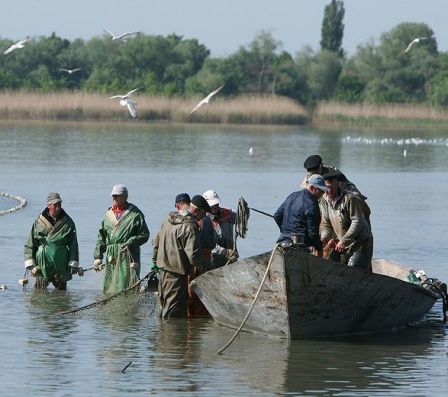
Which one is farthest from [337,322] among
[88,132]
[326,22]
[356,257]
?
[326,22]

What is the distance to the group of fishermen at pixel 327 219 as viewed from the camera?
13.8 meters

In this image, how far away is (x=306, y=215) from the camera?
45.3 feet

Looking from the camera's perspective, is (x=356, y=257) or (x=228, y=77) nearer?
(x=356, y=257)

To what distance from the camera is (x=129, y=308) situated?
1552cm

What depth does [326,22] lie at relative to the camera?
12025 cm

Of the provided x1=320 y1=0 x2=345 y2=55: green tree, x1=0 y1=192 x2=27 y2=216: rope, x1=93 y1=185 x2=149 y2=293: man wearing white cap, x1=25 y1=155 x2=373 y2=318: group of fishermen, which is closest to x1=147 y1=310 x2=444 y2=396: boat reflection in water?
x1=25 y1=155 x2=373 y2=318: group of fishermen

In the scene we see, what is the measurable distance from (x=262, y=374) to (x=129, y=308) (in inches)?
118

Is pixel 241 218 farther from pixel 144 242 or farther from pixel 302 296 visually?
pixel 144 242

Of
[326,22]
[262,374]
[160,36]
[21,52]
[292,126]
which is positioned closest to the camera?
[262,374]

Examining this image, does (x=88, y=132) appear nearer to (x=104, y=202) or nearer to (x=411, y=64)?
(x=104, y=202)

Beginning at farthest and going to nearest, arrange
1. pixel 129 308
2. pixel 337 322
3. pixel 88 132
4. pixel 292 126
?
pixel 292 126
pixel 88 132
pixel 129 308
pixel 337 322

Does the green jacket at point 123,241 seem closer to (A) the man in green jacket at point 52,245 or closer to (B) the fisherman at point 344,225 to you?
(A) the man in green jacket at point 52,245

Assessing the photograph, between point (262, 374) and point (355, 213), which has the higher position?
point (355, 213)

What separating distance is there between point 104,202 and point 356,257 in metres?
17.0
